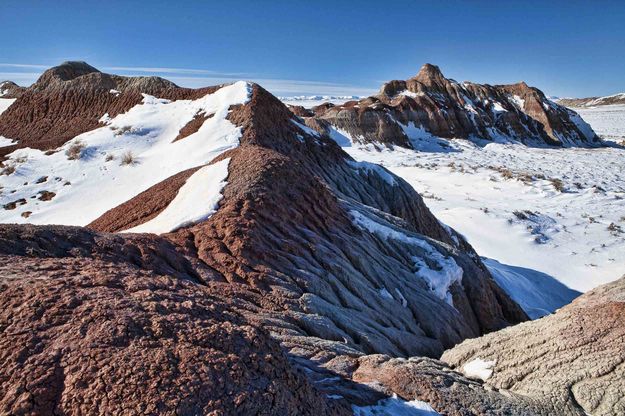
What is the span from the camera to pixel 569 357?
198 inches

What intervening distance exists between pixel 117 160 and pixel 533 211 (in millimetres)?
23481

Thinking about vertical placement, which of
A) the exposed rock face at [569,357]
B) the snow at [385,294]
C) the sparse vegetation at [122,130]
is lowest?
the snow at [385,294]

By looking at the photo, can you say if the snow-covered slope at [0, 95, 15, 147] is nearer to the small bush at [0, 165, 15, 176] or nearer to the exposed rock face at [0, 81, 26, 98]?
the exposed rock face at [0, 81, 26, 98]

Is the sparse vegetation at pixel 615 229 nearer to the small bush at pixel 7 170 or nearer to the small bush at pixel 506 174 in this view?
the small bush at pixel 506 174

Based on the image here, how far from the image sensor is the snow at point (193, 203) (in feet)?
25.3

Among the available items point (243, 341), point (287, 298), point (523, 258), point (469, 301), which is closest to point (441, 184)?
point (523, 258)

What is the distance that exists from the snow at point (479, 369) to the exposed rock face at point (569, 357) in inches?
2.5

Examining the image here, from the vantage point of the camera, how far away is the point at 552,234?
72.4ft

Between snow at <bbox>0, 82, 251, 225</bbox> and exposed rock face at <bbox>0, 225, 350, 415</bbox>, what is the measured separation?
8.93 m

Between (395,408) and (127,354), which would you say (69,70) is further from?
(395,408)

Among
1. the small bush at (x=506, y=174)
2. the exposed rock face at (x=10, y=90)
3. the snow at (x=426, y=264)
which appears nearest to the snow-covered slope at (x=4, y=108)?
the exposed rock face at (x=10, y=90)

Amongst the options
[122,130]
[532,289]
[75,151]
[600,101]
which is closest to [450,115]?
[532,289]

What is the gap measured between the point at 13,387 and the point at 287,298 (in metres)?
3.79

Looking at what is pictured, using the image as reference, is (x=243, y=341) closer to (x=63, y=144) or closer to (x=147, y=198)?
(x=147, y=198)
